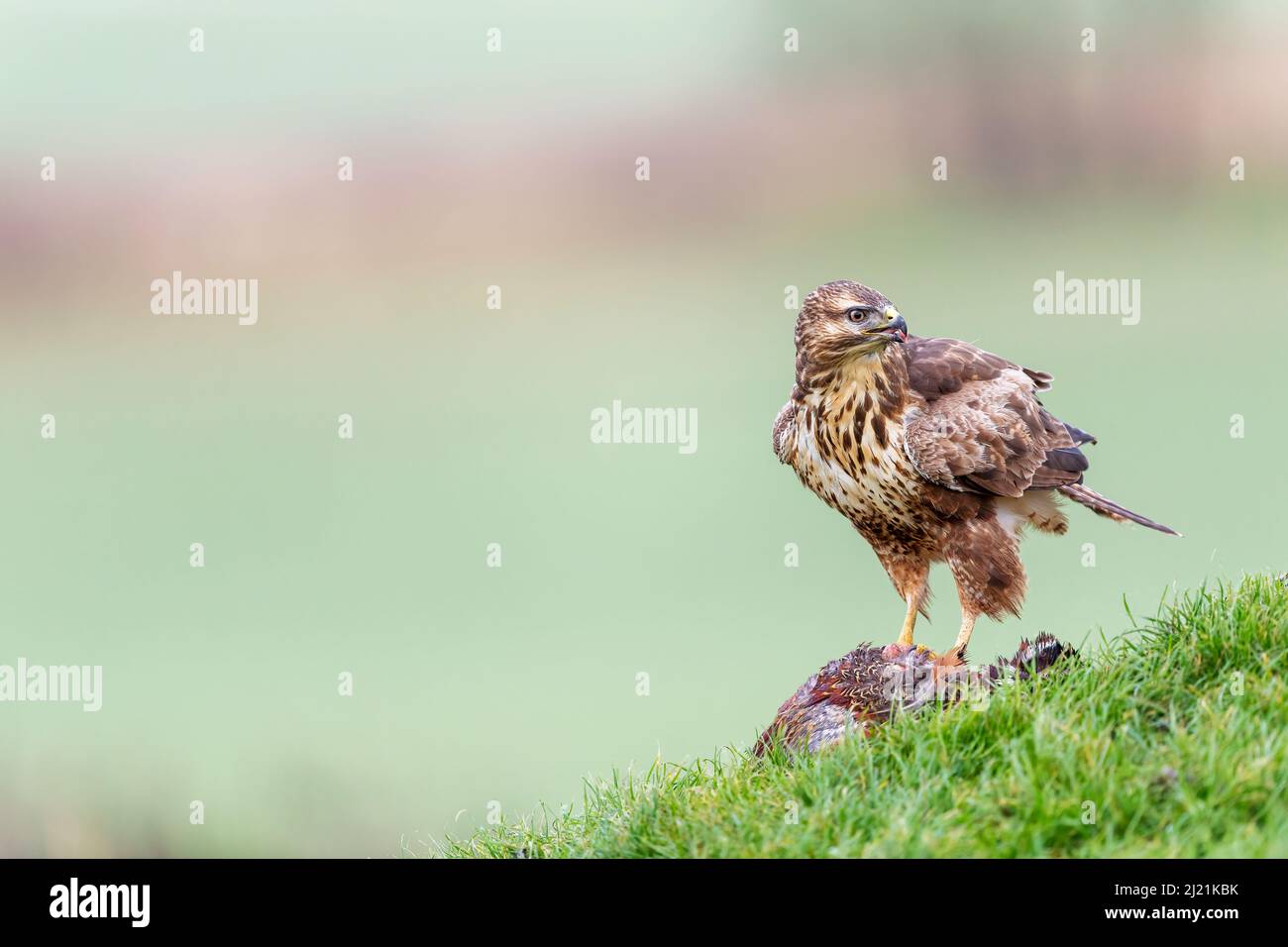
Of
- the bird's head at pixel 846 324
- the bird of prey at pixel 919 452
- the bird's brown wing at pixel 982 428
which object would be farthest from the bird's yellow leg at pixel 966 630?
the bird's head at pixel 846 324

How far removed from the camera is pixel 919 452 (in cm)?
546

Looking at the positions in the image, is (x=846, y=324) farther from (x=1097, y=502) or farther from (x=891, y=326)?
(x=1097, y=502)

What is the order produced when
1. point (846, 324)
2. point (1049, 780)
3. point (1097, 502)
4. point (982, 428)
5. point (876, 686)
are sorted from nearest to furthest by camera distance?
point (1049, 780), point (876, 686), point (846, 324), point (982, 428), point (1097, 502)

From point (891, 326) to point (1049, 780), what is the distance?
2.09 m

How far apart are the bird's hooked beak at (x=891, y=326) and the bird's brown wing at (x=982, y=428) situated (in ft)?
1.40

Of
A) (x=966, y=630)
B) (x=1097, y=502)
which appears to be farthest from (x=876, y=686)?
(x=1097, y=502)

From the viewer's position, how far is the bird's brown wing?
547 cm

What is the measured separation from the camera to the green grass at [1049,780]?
12.4 ft

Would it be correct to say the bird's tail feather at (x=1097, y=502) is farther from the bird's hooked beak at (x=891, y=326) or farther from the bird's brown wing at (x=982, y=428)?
the bird's hooked beak at (x=891, y=326)

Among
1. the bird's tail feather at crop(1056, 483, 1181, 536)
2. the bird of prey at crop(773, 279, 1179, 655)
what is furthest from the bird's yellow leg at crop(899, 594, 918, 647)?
the bird's tail feather at crop(1056, 483, 1181, 536)

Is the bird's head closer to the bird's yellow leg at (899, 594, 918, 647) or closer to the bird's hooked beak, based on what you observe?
the bird's hooked beak
